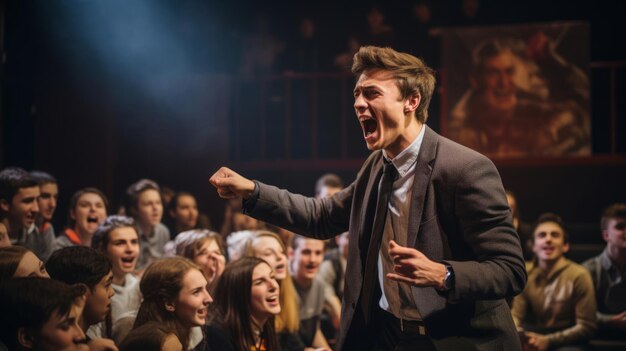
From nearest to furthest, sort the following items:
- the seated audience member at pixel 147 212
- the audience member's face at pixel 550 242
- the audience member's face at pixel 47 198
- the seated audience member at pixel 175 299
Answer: the seated audience member at pixel 175 299 < the audience member's face at pixel 550 242 < the audience member's face at pixel 47 198 < the seated audience member at pixel 147 212

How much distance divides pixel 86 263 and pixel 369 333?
132cm

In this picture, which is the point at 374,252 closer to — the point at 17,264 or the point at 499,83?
the point at 17,264

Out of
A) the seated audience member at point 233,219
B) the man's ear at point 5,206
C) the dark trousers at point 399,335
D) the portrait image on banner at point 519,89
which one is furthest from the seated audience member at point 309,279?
the portrait image on banner at point 519,89

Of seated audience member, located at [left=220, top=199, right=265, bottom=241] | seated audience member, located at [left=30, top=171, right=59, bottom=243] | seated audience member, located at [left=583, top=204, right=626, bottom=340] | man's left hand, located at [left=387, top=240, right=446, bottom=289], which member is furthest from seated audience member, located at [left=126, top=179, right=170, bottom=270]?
man's left hand, located at [left=387, top=240, right=446, bottom=289]

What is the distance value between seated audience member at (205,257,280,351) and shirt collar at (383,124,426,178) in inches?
58.2

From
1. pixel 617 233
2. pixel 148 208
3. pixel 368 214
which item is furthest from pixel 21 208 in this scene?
pixel 617 233

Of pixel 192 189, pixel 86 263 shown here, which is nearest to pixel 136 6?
pixel 192 189

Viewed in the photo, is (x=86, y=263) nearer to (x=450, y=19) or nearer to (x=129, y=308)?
(x=129, y=308)

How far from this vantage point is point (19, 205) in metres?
4.91

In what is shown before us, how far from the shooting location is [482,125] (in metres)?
7.59

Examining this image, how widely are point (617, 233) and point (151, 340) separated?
3742 millimetres

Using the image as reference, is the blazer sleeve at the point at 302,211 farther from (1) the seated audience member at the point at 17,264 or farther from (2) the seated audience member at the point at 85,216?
(2) the seated audience member at the point at 85,216

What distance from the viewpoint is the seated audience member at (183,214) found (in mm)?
6824

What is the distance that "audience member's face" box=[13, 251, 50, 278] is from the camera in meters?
3.07
